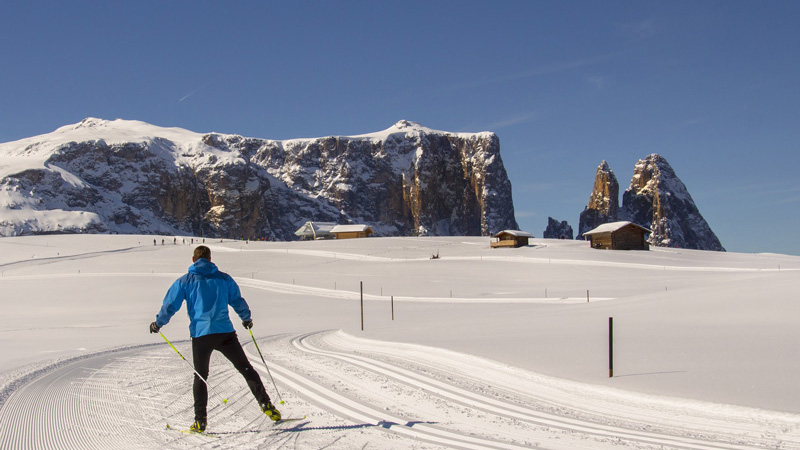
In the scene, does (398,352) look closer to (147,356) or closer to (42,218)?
(147,356)

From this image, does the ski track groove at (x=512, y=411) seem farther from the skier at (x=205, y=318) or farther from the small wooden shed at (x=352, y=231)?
the small wooden shed at (x=352, y=231)

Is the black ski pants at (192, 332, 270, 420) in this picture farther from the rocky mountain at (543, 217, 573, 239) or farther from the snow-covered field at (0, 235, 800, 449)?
the rocky mountain at (543, 217, 573, 239)

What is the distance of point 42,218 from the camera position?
143 meters

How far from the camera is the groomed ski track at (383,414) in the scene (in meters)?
5.90

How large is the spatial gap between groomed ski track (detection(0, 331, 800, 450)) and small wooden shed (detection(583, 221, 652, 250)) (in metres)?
68.5

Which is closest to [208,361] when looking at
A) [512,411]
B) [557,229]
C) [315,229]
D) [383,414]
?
[383,414]

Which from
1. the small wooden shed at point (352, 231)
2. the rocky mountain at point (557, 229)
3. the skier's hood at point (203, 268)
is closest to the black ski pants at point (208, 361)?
the skier's hood at point (203, 268)

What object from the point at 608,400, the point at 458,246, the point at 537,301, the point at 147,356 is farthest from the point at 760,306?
the point at 458,246

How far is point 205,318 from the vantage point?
21.2 ft

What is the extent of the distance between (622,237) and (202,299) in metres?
74.4

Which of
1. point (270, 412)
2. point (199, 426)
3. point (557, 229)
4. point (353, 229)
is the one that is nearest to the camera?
point (199, 426)

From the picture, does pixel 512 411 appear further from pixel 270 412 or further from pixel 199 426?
pixel 199 426

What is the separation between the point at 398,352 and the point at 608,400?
5341mm

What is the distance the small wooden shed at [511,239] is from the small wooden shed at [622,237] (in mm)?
9458
